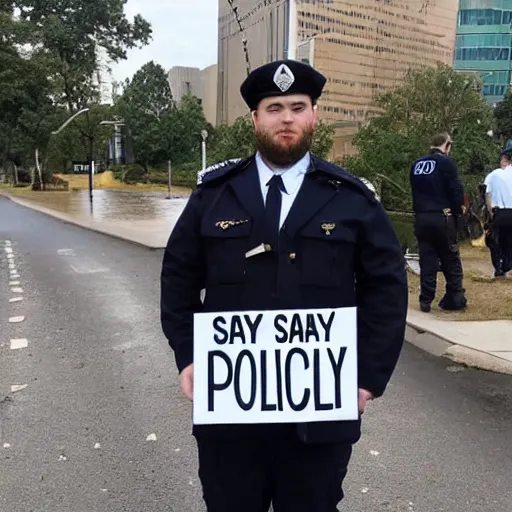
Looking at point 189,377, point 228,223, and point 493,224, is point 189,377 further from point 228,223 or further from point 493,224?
point 493,224

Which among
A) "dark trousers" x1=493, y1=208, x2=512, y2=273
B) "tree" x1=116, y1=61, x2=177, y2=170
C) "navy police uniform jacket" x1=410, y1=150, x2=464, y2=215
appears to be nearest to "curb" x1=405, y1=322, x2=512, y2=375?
"navy police uniform jacket" x1=410, y1=150, x2=464, y2=215

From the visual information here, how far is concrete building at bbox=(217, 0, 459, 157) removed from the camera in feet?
82.4

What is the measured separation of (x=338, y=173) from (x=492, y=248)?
7391mm

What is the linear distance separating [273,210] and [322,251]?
205 millimetres

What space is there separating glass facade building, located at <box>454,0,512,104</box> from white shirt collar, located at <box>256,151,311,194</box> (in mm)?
90276

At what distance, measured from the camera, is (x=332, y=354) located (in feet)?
6.11

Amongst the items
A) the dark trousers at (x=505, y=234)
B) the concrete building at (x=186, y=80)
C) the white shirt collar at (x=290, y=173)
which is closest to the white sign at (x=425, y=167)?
the dark trousers at (x=505, y=234)

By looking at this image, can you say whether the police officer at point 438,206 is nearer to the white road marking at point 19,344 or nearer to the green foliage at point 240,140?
the white road marking at point 19,344

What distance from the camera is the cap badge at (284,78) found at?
6.28 feet

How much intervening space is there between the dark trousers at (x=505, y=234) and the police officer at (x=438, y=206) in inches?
88.5

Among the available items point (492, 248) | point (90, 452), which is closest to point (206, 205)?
point (90, 452)

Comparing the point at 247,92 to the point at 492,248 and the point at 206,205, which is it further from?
the point at 492,248

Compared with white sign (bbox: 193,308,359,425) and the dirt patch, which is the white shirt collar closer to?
white sign (bbox: 193,308,359,425)

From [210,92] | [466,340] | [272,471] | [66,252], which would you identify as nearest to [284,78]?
[272,471]
